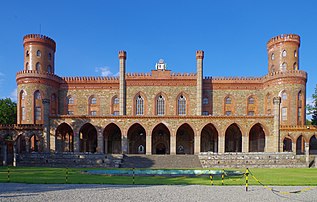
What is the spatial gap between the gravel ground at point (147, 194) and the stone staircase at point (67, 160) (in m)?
15.1

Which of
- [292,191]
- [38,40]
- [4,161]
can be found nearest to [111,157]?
[4,161]

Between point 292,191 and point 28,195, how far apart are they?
12.0 meters

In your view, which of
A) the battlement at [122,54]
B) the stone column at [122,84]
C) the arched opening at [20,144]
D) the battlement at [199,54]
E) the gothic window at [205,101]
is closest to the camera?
the arched opening at [20,144]

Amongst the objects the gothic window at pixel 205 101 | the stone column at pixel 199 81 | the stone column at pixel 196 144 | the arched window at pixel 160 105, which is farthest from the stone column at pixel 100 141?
the gothic window at pixel 205 101

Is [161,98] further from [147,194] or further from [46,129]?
[147,194]

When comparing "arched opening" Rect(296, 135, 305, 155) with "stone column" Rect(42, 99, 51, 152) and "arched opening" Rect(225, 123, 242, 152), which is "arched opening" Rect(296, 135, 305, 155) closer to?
"arched opening" Rect(225, 123, 242, 152)

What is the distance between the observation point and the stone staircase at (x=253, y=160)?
2836cm

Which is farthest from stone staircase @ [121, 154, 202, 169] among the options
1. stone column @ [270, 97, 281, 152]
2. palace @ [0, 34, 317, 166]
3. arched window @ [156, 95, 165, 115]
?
arched window @ [156, 95, 165, 115]

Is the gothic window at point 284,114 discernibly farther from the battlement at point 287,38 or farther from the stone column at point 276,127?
the battlement at point 287,38

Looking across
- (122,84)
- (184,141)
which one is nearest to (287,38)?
(184,141)

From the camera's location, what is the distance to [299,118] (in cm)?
3988

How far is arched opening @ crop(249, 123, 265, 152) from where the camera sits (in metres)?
38.3

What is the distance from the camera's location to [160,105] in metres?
43.7

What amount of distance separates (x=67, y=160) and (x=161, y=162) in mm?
10350
